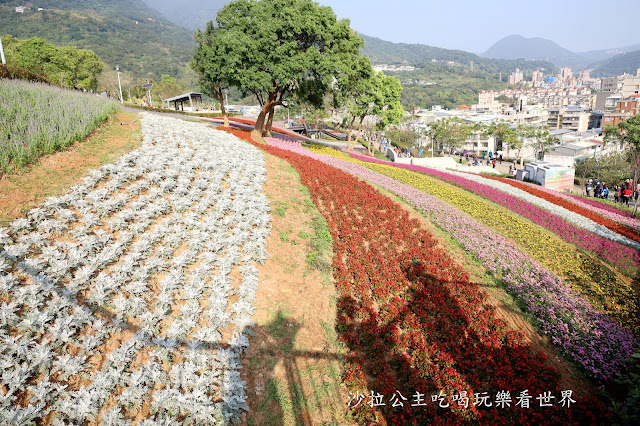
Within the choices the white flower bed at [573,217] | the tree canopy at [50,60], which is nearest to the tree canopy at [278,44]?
the white flower bed at [573,217]

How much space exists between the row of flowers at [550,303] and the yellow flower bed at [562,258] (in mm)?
705

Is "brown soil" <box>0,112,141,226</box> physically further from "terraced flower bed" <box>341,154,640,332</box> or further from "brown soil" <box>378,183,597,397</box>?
"terraced flower bed" <box>341,154,640,332</box>

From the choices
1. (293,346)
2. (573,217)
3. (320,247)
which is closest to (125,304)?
(293,346)

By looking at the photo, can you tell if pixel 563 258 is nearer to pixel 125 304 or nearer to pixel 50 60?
pixel 125 304

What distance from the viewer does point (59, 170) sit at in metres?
9.05

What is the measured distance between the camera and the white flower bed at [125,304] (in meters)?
4.64

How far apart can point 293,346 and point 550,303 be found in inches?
284

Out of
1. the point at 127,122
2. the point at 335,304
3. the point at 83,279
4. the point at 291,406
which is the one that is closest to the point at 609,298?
the point at 335,304

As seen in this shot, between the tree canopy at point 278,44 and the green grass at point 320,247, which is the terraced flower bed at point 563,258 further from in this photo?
the tree canopy at point 278,44

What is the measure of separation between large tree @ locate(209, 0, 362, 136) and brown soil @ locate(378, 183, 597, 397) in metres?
17.2

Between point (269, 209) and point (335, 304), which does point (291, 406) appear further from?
point (269, 209)

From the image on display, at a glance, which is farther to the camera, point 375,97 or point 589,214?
point 375,97

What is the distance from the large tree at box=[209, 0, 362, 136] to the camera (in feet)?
77.5

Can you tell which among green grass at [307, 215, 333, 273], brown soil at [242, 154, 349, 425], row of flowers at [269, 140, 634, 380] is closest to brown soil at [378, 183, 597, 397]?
row of flowers at [269, 140, 634, 380]
